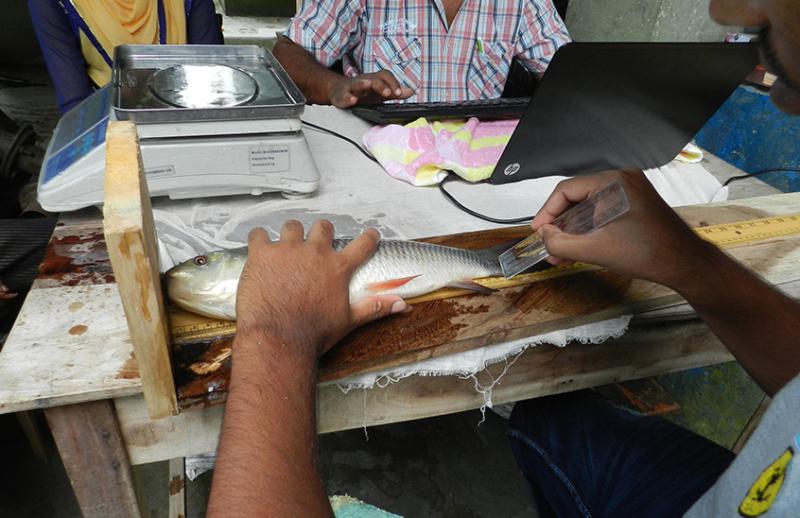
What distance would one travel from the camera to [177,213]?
4.56ft

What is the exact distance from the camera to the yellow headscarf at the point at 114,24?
249cm

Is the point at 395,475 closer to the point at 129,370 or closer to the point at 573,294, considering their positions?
the point at 573,294

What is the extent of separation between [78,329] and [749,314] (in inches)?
51.2

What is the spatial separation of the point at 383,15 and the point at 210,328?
2.09m

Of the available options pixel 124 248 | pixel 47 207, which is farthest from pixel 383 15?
pixel 124 248

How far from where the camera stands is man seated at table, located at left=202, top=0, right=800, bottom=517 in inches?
26.7

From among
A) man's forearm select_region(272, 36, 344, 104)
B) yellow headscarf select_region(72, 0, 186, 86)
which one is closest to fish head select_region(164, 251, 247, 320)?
man's forearm select_region(272, 36, 344, 104)

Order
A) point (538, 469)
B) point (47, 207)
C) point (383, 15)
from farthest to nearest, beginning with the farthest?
point (383, 15)
point (538, 469)
point (47, 207)

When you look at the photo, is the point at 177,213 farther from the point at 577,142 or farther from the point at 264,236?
the point at 577,142

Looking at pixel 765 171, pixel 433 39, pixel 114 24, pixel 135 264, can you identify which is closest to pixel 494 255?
pixel 135 264

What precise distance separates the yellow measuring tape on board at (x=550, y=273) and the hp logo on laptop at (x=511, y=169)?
0.52 meters

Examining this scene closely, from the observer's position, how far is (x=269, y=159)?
4.58 ft

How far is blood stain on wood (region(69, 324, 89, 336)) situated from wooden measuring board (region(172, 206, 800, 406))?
0.51 feet

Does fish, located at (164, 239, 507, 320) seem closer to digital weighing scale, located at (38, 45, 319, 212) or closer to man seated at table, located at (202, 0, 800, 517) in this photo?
man seated at table, located at (202, 0, 800, 517)
